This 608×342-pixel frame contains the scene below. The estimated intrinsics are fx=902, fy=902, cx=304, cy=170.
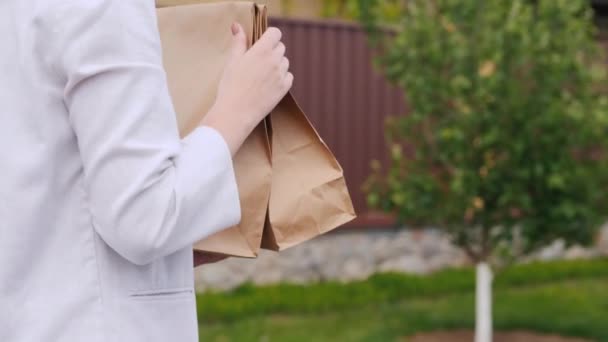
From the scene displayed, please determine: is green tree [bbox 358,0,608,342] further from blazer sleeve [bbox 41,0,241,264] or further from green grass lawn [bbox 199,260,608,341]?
blazer sleeve [bbox 41,0,241,264]

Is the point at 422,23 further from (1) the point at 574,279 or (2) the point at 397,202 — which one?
(1) the point at 574,279

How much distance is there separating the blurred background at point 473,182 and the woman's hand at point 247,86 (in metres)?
3.65

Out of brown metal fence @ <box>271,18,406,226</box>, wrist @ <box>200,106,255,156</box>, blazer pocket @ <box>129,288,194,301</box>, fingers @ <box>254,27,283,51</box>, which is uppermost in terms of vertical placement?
fingers @ <box>254,27,283,51</box>

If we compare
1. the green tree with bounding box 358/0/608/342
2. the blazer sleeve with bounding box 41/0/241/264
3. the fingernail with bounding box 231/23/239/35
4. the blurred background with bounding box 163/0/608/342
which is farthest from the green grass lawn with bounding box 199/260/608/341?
the blazer sleeve with bounding box 41/0/241/264

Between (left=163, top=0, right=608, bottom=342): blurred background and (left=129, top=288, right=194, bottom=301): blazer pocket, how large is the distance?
3824 mm

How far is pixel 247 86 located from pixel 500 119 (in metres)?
3.90

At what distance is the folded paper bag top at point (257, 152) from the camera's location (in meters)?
1.55

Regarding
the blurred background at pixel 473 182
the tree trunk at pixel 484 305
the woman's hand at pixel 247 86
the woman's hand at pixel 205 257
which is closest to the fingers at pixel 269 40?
the woman's hand at pixel 247 86

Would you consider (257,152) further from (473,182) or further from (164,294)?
(473,182)

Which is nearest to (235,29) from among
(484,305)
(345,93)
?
(484,305)

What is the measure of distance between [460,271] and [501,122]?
2863 millimetres

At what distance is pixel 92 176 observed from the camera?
50.5 inches

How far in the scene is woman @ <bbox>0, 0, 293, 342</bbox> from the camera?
1.27 meters

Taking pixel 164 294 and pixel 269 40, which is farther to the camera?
pixel 269 40
